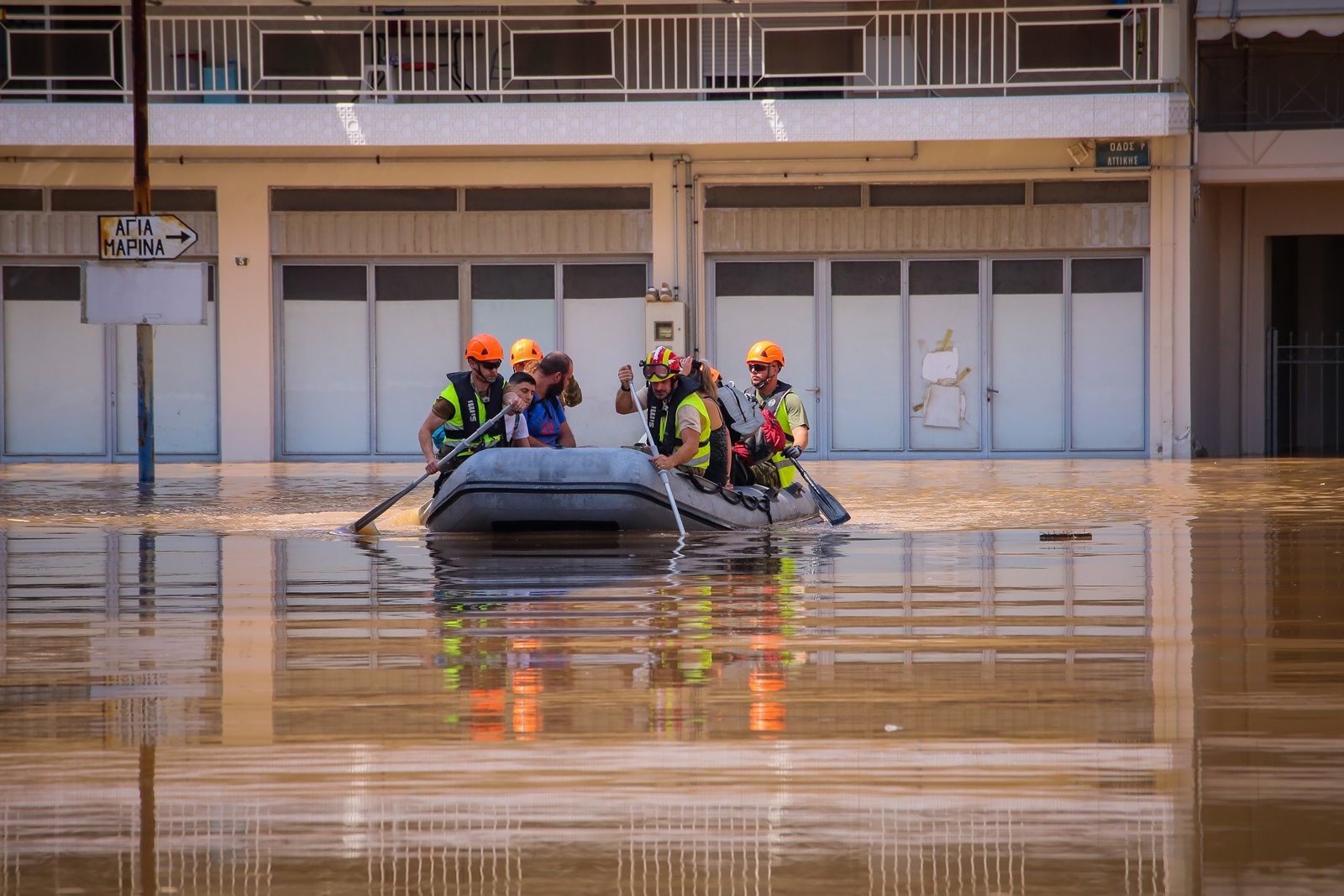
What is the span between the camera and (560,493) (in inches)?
423

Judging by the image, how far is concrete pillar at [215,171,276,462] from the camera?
22.1 metres

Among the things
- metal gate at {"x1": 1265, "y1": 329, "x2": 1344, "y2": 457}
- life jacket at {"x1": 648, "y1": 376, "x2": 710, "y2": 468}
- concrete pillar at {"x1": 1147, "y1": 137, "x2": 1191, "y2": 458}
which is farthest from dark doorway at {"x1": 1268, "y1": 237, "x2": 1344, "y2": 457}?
life jacket at {"x1": 648, "y1": 376, "x2": 710, "y2": 468}

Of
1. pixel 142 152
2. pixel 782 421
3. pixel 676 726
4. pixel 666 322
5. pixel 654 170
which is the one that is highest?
pixel 654 170

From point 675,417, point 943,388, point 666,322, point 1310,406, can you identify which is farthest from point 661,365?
point 1310,406

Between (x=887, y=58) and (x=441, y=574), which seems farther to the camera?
(x=887, y=58)

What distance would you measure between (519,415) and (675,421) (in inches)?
52.1

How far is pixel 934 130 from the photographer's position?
20641 millimetres

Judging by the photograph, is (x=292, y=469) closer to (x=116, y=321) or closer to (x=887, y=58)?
(x=116, y=321)

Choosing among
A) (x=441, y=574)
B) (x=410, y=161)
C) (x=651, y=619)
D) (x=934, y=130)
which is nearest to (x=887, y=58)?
(x=934, y=130)

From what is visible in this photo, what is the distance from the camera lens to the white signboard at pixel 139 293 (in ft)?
54.4

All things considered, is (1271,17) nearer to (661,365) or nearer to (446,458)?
(661,365)

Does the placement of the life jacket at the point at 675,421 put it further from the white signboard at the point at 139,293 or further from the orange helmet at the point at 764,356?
the white signboard at the point at 139,293

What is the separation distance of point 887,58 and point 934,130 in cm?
199

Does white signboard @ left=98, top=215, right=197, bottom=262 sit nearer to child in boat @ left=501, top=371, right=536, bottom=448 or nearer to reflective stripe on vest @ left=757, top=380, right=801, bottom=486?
child in boat @ left=501, top=371, right=536, bottom=448
